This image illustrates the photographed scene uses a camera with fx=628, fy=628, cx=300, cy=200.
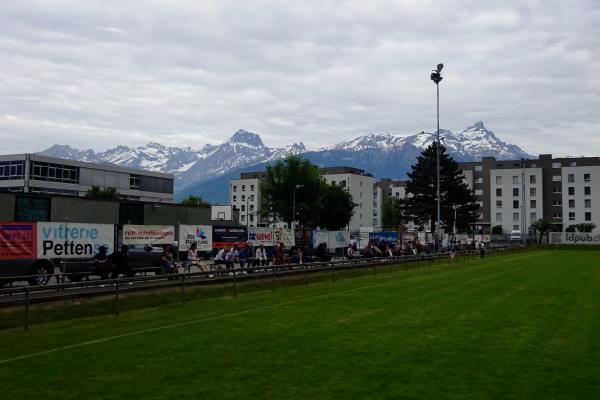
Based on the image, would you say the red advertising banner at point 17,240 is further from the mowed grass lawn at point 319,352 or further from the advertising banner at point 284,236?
the advertising banner at point 284,236

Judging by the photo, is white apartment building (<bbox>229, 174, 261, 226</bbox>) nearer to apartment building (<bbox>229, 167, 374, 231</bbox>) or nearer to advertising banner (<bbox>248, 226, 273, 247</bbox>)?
apartment building (<bbox>229, 167, 374, 231</bbox>)

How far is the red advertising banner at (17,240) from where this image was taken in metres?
21.5

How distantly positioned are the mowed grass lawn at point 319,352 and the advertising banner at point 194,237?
12.4 meters

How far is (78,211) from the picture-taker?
5062cm

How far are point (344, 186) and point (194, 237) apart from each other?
11992 centimetres

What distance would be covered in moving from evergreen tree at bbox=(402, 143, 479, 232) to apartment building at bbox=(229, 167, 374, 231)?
49987mm

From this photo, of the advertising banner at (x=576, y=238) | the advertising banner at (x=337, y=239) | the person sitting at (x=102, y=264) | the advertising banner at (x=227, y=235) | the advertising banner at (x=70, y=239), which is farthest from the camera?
the advertising banner at (x=576, y=238)

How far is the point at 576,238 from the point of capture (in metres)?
94.0

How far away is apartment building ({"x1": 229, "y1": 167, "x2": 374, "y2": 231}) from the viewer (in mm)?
155500

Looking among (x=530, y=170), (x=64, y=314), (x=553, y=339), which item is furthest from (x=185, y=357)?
(x=530, y=170)

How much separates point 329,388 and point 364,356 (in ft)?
7.09

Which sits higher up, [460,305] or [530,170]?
[530,170]

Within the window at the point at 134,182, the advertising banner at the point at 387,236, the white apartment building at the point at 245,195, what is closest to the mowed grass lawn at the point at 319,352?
the advertising banner at the point at 387,236

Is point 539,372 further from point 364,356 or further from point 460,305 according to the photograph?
point 460,305
